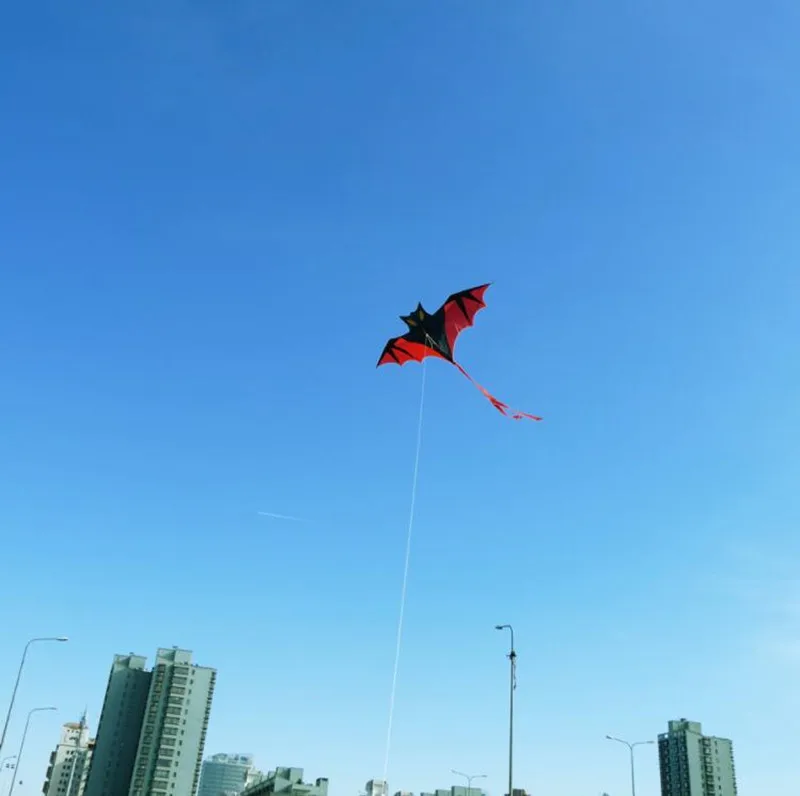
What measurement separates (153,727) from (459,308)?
14638 cm

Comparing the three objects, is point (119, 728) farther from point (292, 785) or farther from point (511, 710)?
point (511, 710)

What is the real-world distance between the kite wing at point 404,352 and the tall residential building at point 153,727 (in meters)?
139

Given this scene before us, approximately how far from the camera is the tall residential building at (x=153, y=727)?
486 feet

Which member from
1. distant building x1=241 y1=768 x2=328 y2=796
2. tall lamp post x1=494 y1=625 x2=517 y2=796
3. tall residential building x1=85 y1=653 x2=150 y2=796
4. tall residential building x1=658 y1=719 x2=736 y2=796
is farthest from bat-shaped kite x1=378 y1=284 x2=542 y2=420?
tall residential building x1=658 y1=719 x2=736 y2=796

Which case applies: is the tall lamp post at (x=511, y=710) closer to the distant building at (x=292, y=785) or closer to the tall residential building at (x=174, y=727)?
the distant building at (x=292, y=785)

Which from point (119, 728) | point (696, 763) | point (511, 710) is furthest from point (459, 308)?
point (696, 763)

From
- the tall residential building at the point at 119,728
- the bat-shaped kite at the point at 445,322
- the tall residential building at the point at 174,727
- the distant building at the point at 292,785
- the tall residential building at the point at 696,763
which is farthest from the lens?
the tall residential building at the point at 696,763

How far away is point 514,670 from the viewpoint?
4294 cm

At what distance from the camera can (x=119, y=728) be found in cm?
15788

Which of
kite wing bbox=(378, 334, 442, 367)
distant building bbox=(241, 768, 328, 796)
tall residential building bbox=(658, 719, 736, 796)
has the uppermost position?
kite wing bbox=(378, 334, 442, 367)

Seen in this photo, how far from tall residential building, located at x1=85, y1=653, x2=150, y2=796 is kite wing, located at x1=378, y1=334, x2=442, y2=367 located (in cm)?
14888

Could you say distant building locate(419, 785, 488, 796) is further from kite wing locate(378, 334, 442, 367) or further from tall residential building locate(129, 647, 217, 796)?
kite wing locate(378, 334, 442, 367)

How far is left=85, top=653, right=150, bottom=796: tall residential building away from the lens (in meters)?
152

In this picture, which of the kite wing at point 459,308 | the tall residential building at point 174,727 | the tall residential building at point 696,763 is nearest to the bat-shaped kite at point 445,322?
the kite wing at point 459,308
